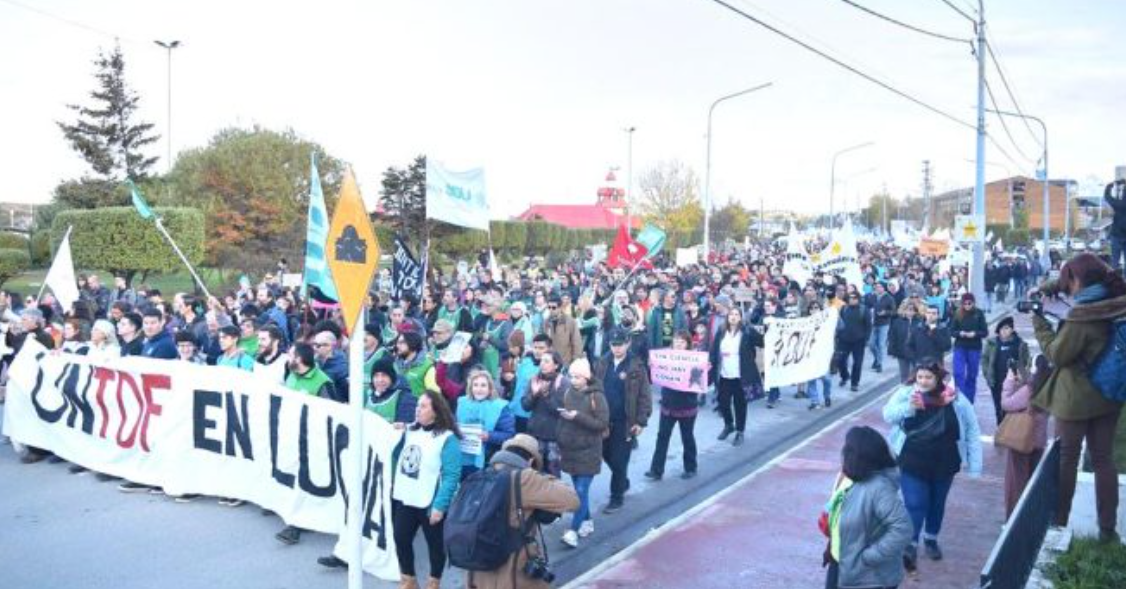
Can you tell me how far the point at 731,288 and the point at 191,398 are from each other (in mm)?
12997

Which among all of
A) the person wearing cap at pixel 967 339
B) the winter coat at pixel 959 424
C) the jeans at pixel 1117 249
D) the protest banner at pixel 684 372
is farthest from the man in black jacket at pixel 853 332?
the winter coat at pixel 959 424

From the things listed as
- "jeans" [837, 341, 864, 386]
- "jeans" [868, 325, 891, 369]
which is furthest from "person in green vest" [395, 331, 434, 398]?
"jeans" [868, 325, 891, 369]

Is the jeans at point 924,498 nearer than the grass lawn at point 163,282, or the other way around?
the jeans at point 924,498

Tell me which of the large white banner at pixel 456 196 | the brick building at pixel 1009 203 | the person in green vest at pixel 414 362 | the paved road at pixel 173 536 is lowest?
the paved road at pixel 173 536

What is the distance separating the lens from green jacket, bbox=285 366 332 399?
838cm

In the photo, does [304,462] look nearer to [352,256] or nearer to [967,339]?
[352,256]

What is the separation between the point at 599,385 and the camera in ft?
27.0

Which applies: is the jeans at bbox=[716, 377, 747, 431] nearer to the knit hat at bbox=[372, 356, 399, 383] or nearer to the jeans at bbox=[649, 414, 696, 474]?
the jeans at bbox=[649, 414, 696, 474]

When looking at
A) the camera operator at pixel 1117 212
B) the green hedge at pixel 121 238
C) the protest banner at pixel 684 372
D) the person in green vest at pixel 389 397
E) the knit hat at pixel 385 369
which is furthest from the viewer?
the green hedge at pixel 121 238

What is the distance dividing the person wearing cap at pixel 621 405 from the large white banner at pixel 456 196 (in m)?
6.58

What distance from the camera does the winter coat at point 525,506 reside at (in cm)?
521

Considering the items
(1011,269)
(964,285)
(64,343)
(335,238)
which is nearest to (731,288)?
(964,285)

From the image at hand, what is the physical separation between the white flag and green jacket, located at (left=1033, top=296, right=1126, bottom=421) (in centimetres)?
1435

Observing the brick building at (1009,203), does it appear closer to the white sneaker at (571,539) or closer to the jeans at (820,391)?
the jeans at (820,391)
